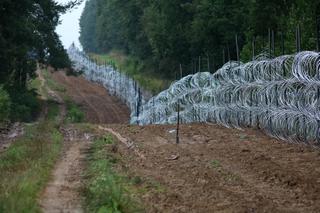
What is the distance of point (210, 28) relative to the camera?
3966 cm

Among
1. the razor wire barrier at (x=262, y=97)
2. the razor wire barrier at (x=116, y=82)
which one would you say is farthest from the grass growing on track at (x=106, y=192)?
the razor wire barrier at (x=116, y=82)

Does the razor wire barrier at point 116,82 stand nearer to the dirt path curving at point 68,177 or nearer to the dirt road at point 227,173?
the dirt path curving at point 68,177

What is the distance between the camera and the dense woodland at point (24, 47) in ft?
108

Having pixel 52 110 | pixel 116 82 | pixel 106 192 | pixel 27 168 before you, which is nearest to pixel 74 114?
pixel 52 110

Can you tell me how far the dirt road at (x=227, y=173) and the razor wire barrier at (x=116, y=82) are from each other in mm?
20081

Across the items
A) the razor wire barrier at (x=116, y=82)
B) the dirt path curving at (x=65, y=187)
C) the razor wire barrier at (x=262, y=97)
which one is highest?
the razor wire barrier at (x=116, y=82)

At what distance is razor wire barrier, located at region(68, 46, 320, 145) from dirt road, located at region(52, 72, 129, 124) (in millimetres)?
17383

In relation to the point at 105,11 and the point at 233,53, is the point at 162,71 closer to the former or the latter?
the point at 233,53

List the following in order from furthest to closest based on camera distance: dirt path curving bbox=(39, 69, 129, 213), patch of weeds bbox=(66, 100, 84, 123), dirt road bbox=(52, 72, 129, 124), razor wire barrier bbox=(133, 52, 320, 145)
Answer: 1. dirt road bbox=(52, 72, 129, 124)
2. patch of weeds bbox=(66, 100, 84, 123)
3. razor wire barrier bbox=(133, 52, 320, 145)
4. dirt path curving bbox=(39, 69, 129, 213)

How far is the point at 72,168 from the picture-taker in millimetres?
13242

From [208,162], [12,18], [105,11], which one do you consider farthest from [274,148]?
[105,11]

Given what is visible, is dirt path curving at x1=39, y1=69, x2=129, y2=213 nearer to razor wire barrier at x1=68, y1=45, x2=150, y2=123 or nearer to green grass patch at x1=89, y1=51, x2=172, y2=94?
razor wire barrier at x1=68, y1=45, x2=150, y2=123

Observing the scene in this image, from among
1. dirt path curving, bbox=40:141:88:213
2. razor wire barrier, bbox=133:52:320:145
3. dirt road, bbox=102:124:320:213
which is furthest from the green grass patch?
dirt path curving, bbox=40:141:88:213

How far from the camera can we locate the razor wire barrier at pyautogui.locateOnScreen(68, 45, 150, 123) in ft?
143
